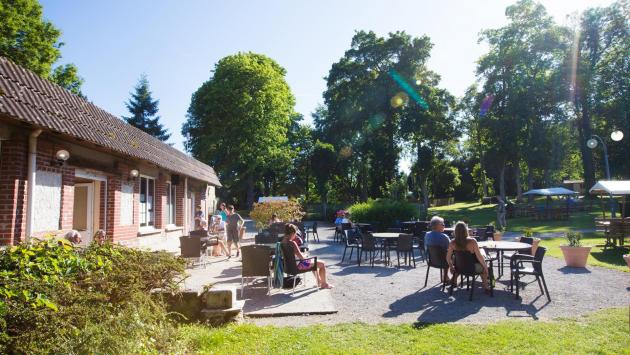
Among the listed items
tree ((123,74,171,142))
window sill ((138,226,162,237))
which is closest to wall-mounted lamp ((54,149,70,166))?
window sill ((138,226,162,237))

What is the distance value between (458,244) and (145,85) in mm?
43662

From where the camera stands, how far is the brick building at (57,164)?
5.22 metres

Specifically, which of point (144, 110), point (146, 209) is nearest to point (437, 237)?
point (146, 209)

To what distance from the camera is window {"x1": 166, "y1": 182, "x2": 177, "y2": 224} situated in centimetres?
1273

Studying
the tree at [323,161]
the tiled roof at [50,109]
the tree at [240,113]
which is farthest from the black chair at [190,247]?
the tree at [323,161]

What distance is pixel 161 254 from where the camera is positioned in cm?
492

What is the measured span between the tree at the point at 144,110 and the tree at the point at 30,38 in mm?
19601

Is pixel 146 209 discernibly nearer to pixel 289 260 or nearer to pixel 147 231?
pixel 147 231

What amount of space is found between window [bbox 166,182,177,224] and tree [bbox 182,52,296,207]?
58.0 ft

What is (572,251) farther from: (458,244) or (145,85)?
→ (145,85)

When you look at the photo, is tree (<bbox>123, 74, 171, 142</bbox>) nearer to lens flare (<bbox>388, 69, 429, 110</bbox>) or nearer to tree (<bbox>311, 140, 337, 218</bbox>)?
tree (<bbox>311, 140, 337, 218</bbox>)

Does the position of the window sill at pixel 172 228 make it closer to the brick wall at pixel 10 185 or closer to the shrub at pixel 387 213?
the brick wall at pixel 10 185

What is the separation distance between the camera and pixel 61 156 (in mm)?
6043

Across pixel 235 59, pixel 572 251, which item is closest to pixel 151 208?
pixel 572 251
